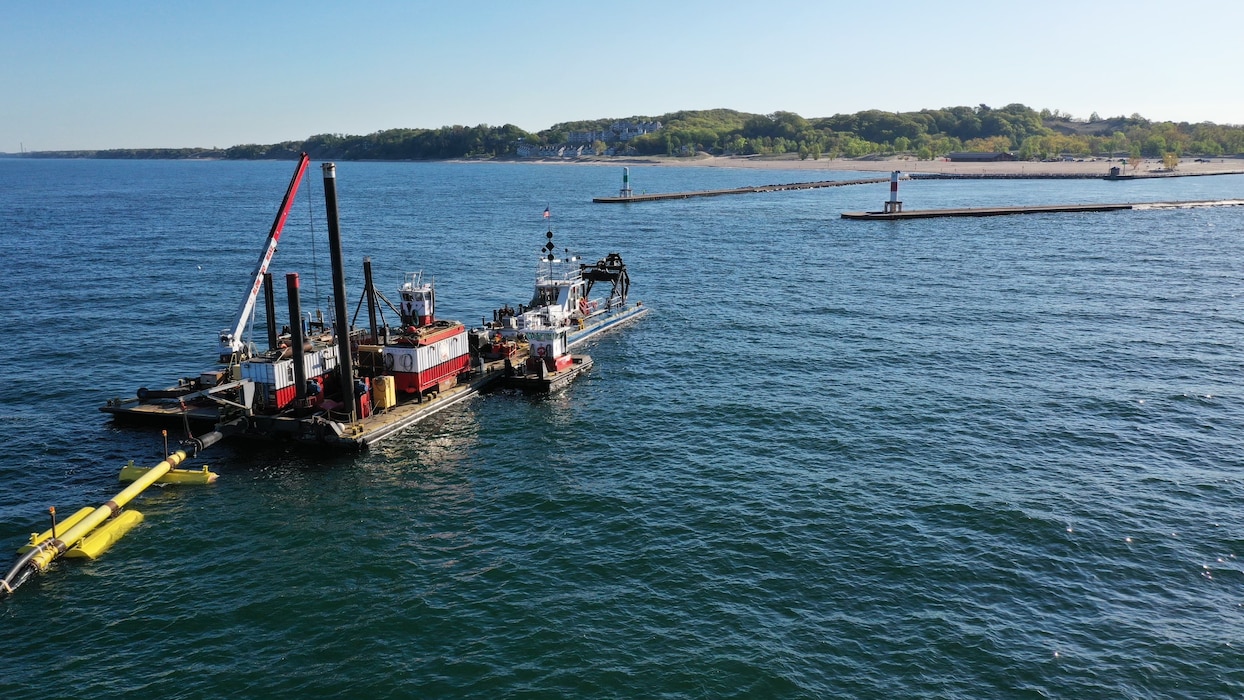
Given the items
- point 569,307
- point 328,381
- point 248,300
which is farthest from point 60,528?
point 569,307

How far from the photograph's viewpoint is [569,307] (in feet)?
218

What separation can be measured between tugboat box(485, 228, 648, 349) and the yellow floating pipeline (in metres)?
24.7

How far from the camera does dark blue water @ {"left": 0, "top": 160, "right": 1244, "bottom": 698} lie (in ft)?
83.8

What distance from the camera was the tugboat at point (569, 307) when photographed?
5828 centimetres

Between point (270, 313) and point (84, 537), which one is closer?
point (84, 537)

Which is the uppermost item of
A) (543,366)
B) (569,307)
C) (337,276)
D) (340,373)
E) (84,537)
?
(337,276)

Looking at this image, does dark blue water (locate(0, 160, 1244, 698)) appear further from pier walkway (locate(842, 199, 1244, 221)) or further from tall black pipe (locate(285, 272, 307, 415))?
pier walkway (locate(842, 199, 1244, 221))

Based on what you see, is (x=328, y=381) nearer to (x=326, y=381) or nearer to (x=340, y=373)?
(x=326, y=381)

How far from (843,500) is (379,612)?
63.3 ft

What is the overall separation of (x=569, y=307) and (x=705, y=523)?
3469cm

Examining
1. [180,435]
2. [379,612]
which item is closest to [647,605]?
[379,612]

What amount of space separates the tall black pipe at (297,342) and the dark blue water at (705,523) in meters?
2.94

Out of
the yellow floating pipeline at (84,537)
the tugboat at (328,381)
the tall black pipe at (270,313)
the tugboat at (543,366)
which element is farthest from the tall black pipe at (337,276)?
the tugboat at (543,366)

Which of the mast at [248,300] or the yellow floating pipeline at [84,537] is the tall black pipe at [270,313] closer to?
the mast at [248,300]
